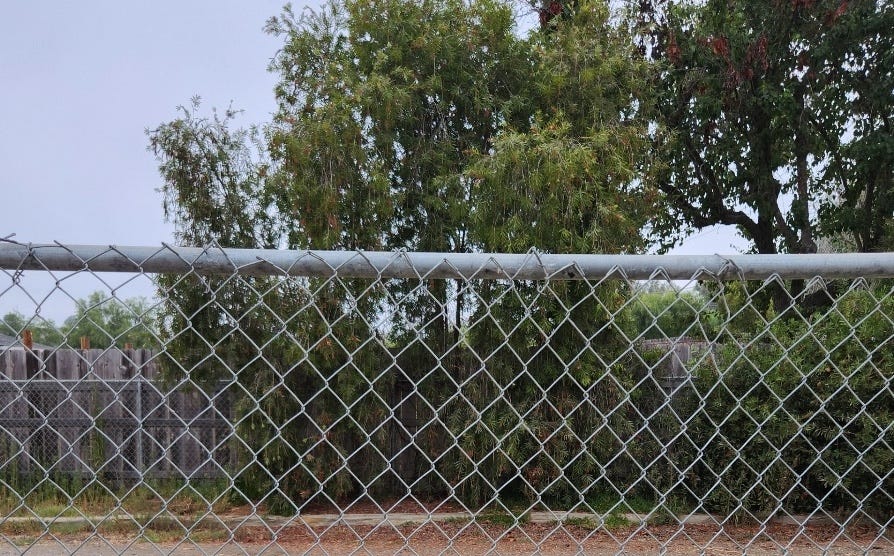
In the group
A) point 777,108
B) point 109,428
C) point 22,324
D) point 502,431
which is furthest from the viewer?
point 777,108

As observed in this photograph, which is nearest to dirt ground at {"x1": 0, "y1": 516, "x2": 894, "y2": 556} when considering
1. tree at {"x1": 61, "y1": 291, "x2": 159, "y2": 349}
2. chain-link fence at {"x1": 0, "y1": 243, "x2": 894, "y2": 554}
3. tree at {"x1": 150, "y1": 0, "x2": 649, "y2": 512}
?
chain-link fence at {"x1": 0, "y1": 243, "x2": 894, "y2": 554}

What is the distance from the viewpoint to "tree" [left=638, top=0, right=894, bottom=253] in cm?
945

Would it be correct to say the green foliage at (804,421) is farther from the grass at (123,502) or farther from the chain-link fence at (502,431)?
the grass at (123,502)

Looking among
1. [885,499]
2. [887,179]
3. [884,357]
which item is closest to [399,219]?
[884,357]

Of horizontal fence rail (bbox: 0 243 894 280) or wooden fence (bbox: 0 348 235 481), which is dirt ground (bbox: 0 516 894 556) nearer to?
wooden fence (bbox: 0 348 235 481)

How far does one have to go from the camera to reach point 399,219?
752cm

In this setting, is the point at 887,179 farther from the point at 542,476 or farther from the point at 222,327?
the point at 222,327

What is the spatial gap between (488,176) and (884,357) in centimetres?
343

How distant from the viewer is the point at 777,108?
9711 millimetres

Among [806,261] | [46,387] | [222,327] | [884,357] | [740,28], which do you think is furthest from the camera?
[740,28]

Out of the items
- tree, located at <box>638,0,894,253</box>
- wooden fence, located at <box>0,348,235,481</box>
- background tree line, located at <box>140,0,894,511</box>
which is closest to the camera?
background tree line, located at <box>140,0,894,511</box>

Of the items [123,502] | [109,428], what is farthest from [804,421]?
[109,428]

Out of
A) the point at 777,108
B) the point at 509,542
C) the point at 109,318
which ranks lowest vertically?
the point at 509,542

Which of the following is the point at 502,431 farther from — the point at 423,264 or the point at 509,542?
the point at 423,264
